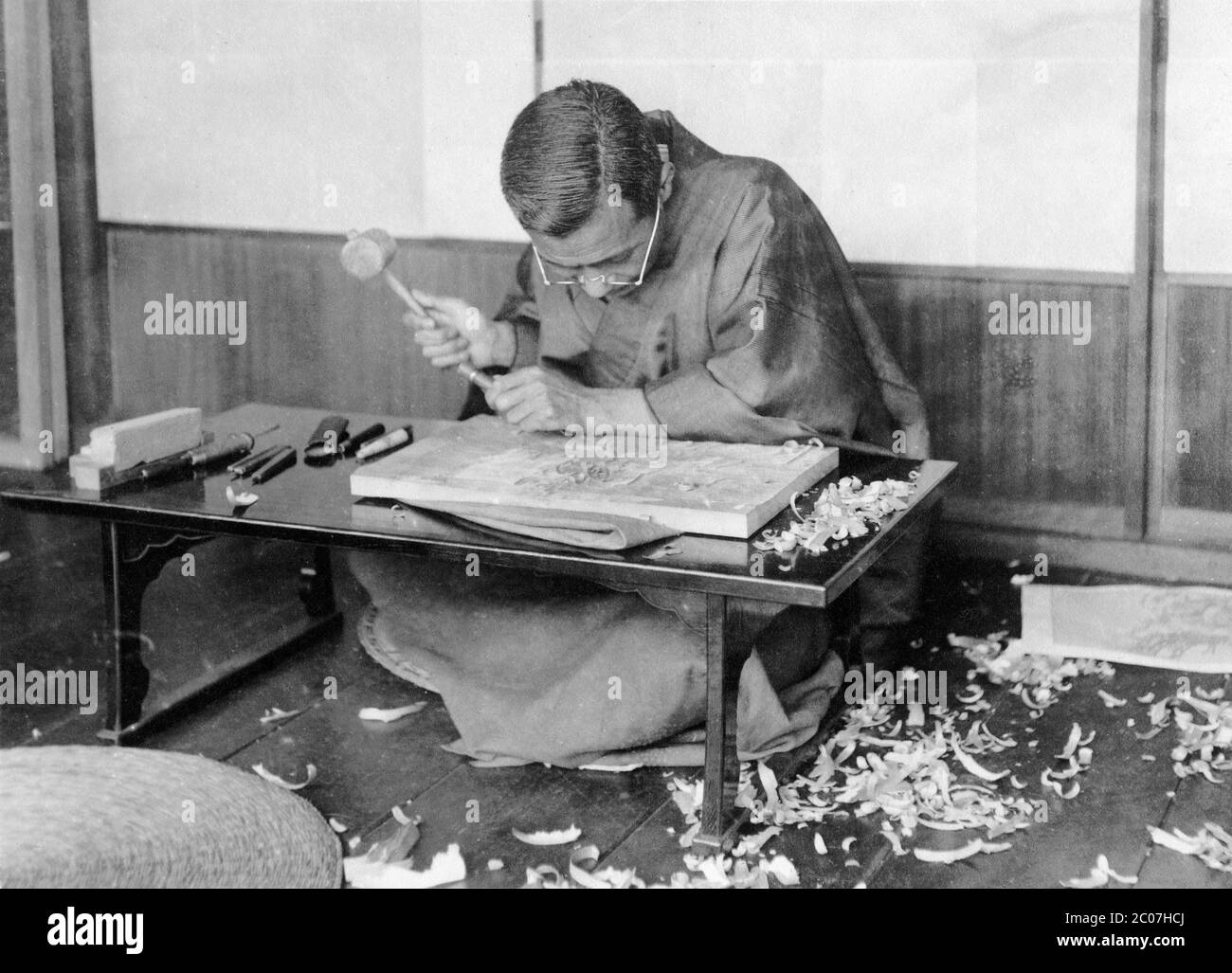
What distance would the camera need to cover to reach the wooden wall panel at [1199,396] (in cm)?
351

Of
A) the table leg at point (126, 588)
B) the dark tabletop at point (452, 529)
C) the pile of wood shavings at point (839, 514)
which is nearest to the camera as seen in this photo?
the dark tabletop at point (452, 529)

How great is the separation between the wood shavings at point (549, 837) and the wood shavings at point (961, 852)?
532 mm

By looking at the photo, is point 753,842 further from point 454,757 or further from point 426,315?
point 426,315

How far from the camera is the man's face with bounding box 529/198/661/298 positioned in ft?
8.67

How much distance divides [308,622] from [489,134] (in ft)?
5.07

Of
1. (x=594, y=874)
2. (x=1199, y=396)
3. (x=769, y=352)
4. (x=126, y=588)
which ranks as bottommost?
(x=594, y=874)

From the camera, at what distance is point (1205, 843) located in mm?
2287

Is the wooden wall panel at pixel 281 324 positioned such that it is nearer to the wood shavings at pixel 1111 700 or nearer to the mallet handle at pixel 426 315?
the mallet handle at pixel 426 315

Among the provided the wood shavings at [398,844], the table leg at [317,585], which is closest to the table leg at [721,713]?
the wood shavings at [398,844]

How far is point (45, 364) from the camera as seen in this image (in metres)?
4.55

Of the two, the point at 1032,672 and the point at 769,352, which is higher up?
the point at 769,352

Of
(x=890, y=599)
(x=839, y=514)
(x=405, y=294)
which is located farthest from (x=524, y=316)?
(x=839, y=514)

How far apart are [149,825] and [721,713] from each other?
2.84ft
